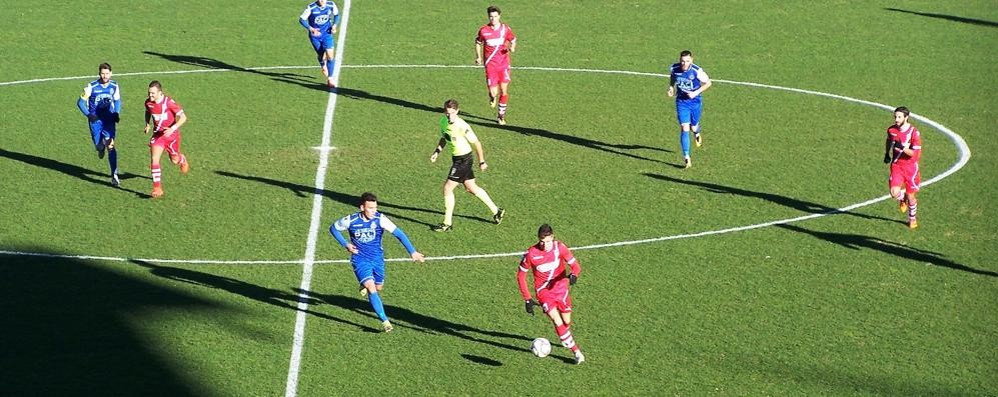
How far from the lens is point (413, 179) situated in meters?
29.4

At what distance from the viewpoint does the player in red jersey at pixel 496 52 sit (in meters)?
32.7

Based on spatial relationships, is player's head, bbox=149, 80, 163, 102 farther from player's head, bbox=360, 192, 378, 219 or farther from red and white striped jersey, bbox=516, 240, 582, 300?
red and white striped jersey, bbox=516, 240, 582, 300

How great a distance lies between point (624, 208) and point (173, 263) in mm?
8377

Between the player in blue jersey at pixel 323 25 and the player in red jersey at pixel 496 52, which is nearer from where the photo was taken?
the player in red jersey at pixel 496 52

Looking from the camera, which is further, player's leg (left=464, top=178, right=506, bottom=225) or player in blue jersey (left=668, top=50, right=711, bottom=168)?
player in blue jersey (left=668, top=50, right=711, bottom=168)

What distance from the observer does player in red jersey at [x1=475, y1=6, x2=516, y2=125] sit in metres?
32.7

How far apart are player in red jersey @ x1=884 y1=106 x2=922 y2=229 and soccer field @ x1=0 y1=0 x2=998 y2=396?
785 mm

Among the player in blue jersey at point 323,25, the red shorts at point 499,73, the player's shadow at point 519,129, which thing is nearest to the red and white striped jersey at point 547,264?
the player's shadow at point 519,129

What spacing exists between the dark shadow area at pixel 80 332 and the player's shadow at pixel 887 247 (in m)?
10.7

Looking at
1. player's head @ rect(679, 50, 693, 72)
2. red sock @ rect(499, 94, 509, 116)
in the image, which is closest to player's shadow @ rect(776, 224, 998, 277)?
player's head @ rect(679, 50, 693, 72)

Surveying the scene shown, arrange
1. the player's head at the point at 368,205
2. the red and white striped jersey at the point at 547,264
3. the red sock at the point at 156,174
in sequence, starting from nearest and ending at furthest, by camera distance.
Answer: the red and white striped jersey at the point at 547,264 → the player's head at the point at 368,205 → the red sock at the point at 156,174

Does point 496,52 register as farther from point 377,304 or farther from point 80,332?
point 80,332

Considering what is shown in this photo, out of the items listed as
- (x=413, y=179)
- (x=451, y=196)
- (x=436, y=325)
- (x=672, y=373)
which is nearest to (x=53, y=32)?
(x=413, y=179)

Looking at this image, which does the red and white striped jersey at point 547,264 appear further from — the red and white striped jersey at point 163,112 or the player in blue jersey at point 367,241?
the red and white striped jersey at point 163,112
